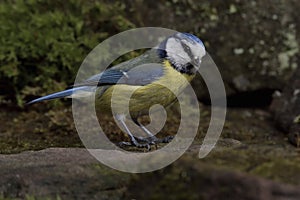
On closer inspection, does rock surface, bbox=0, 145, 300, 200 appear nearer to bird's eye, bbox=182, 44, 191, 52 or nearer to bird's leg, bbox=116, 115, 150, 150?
bird's leg, bbox=116, 115, 150, 150

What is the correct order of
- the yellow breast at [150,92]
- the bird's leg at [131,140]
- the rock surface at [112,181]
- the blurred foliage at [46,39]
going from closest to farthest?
the rock surface at [112,181] < the bird's leg at [131,140] < the yellow breast at [150,92] < the blurred foliage at [46,39]

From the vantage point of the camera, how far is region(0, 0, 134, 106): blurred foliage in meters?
5.36

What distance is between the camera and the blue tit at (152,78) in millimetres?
3891

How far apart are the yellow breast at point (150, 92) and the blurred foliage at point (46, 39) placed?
1398 millimetres

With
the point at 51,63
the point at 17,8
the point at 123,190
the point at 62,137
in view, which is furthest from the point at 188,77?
the point at 17,8

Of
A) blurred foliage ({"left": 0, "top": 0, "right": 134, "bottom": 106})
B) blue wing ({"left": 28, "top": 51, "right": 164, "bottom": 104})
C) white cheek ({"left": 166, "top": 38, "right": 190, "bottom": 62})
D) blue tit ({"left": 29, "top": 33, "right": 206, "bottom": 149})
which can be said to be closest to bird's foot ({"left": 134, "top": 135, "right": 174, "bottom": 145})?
blue tit ({"left": 29, "top": 33, "right": 206, "bottom": 149})

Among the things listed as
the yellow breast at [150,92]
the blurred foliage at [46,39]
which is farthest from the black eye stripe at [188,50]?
the blurred foliage at [46,39]

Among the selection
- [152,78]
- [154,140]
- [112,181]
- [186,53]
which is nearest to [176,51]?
[186,53]

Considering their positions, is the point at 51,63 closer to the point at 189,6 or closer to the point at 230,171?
the point at 189,6

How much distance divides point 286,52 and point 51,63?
2.27m

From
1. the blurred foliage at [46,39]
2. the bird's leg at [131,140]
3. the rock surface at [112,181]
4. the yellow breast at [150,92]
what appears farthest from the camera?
the blurred foliage at [46,39]

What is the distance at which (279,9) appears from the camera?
5.79 meters

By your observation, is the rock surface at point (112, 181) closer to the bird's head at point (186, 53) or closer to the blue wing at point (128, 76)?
the blue wing at point (128, 76)

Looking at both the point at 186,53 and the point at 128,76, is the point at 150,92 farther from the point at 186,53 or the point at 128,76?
the point at 186,53
